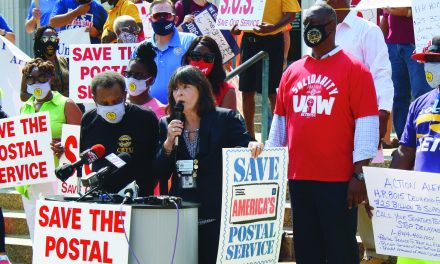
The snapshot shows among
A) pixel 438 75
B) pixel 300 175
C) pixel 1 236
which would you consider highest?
pixel 438 75

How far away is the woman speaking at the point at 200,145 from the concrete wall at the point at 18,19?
12.6m

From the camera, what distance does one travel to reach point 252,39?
34.7 feet

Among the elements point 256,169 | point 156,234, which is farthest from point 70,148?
point 156,234

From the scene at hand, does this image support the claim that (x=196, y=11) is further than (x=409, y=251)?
Yes

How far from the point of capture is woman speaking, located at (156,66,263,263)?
6.66 meters

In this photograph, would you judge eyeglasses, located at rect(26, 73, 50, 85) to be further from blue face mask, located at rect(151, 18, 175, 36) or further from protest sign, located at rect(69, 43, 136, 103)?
blue face mask, located at rect(151, 18, 175, 36)

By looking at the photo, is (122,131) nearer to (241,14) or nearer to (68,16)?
(241,14)

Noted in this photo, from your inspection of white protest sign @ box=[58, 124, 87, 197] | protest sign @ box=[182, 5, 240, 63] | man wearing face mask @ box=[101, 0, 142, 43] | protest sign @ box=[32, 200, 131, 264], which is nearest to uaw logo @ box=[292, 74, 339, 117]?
protest sign @ box=[32, 200, 131, 264]

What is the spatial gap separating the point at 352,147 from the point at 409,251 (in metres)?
0.84

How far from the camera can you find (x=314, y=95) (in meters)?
6.74

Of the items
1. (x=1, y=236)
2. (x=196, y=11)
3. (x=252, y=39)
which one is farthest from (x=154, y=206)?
(x=196, y=11)

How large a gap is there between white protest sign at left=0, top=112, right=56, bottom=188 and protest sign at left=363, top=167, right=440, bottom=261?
325 centimetres

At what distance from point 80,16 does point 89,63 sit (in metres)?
2.21

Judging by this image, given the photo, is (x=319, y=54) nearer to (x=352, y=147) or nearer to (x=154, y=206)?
(x=352, y=147)
